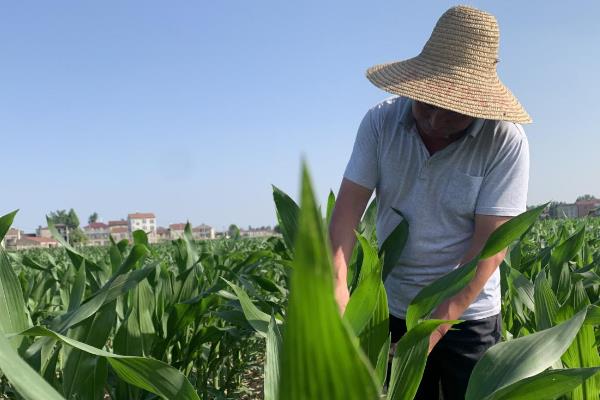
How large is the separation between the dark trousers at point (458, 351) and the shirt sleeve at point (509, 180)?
416mm

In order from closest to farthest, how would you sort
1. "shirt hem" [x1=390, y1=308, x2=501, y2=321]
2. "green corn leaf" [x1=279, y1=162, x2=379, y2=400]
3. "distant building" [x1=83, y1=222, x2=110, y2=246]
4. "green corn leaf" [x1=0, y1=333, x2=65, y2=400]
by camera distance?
"green corn leaf" [x1=279, y1=162, x2=379, y2=400], "green corn leaf" [x1=0, y1=333, x2=65, y2=400], "shirt hem" [x1=390, y1=308, x2=501, y2=321], "distant building" [x1=83, y1=222, x2=110, y2=246]

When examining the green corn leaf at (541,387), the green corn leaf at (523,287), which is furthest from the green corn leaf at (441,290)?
the green corn leaf at (523,287)

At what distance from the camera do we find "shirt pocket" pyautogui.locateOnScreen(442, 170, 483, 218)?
1.60 metres

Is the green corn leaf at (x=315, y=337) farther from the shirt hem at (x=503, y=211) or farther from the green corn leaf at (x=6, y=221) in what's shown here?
the shirt hem at (x=503, y=211)

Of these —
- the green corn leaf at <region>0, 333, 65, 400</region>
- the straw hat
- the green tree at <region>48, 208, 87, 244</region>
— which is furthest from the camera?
the green tree at <region>48, 208, 87, 244</region>

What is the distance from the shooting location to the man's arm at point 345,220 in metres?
1.55

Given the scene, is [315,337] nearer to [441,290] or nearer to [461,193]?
[441,290]

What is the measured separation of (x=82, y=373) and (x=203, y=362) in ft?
5.71

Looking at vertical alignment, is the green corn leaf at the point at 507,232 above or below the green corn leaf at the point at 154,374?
above

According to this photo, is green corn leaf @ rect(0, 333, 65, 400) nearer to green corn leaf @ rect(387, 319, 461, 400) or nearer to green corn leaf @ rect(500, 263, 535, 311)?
green corn leaf @ rect(387, 319, 461, 400)

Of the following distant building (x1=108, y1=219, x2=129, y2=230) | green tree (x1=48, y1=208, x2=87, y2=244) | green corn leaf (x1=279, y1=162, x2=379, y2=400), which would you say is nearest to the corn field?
green corn leaf (x1=279, y1=162, x2=379, y2=400)

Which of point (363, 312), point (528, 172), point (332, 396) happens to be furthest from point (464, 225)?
point (332, 396)

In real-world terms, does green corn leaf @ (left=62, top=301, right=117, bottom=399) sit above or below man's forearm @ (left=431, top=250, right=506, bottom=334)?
above

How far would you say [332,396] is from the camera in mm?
309
